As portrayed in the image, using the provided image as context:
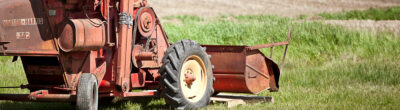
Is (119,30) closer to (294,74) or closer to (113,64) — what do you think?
(113,64)

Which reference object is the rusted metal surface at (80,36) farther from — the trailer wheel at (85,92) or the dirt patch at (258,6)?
the dirt patch at (258,6)

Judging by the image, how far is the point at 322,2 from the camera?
32094 mm

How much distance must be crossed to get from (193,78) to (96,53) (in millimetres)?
1496

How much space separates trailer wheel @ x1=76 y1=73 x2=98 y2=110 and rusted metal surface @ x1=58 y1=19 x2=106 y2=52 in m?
0.36

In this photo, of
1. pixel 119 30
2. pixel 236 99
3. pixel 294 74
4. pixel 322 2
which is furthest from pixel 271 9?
pixel 119 30

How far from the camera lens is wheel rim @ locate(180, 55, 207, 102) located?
829 cm

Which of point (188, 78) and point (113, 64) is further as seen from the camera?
point (188, 78)

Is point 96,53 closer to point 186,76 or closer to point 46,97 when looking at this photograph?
point 46,97

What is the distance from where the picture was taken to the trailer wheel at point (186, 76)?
7848 mm

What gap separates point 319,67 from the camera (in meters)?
13.9

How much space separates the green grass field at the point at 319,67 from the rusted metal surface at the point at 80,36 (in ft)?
6.52

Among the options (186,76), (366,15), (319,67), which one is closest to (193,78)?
(186,76)

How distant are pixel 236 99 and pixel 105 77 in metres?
2.76

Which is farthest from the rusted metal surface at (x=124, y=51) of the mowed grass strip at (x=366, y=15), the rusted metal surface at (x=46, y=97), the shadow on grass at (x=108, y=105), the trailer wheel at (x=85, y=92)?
the mowed grass strip at (x=366, y=15)
